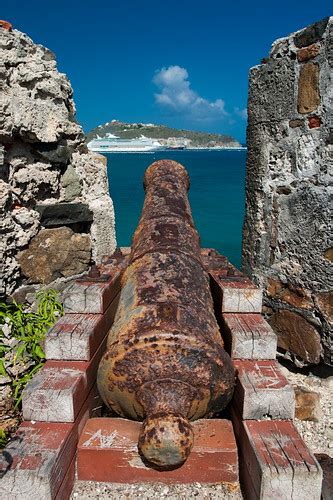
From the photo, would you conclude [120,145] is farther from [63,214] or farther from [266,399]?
[266,399]

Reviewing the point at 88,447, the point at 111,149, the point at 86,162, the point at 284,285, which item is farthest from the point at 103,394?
the point at 111,149

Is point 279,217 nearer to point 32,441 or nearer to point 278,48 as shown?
point 278,48

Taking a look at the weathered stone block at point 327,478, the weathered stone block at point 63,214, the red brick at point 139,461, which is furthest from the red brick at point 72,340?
the weathered stone block at point 63,214

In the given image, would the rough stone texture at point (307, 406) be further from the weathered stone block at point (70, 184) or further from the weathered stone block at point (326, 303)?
the weathered stone block at point (70, 184)

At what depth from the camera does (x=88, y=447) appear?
72.1 inches

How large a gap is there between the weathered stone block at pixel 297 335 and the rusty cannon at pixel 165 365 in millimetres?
1276

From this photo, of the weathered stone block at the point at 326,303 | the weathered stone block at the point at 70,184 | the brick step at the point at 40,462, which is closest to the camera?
the brick step at the point at 40,462

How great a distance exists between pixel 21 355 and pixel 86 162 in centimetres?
163

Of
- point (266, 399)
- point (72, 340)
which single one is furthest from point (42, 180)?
point (266, 399)

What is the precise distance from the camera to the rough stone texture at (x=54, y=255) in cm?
343

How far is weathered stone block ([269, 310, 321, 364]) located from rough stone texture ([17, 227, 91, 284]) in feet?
5.20

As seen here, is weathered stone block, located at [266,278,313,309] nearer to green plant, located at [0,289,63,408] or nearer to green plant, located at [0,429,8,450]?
green plant, located at [0,289,63,408]

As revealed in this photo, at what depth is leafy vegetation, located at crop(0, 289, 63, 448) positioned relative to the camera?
118 inches

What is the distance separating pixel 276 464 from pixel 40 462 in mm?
805
